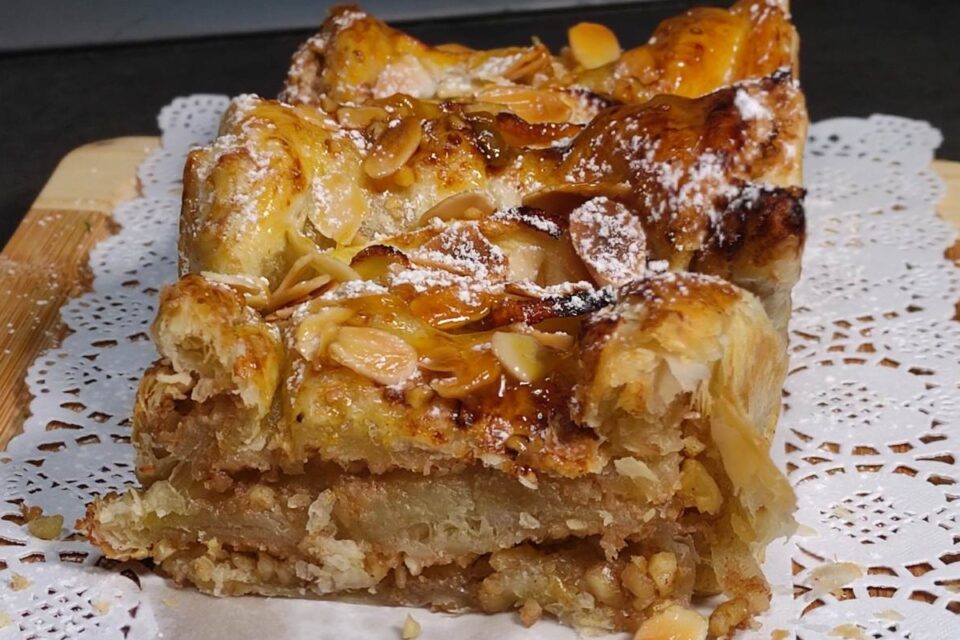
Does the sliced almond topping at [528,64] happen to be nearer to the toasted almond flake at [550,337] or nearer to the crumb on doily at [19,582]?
the toasted almond flake at [550,337]

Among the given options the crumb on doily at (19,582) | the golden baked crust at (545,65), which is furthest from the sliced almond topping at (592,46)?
the crumb on doily at (19,582)

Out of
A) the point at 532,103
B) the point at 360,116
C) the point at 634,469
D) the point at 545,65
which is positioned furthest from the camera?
the point at 545,65

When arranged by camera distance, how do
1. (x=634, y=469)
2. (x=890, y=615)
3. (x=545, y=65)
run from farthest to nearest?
(x=545, y=65) < (x=890, y=615) < (x=634, y=469)

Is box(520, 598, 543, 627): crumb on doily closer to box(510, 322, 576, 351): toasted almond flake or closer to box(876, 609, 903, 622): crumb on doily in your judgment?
box(510, 322, 576, 351): toasted almond flake

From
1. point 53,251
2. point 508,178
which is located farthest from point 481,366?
point 53,251

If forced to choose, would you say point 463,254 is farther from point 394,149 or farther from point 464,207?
point 394,149

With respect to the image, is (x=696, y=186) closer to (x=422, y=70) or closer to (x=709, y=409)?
(x=709, y=409)

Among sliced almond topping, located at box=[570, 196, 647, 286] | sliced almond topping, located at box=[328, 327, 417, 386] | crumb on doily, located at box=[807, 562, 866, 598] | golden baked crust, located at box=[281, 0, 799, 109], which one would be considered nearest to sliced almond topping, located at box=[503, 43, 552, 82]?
golden baked crust, located at box=[281, 0, 799, 109]
